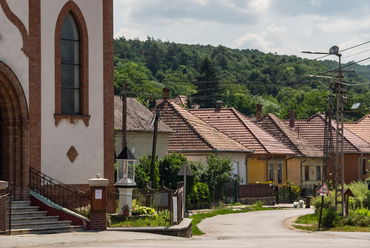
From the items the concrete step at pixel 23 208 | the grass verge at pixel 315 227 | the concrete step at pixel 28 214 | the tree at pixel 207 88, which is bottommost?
the grass verge at pixel 315 227

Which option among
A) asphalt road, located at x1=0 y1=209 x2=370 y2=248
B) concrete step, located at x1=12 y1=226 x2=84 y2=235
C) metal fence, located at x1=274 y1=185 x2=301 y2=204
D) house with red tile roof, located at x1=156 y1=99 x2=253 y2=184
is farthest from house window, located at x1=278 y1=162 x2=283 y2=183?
concrete step, located at x1=12 y1=226 x2=84 y2=235

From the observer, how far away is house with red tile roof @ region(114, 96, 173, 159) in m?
40.4

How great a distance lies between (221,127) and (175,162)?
18037 millimetres

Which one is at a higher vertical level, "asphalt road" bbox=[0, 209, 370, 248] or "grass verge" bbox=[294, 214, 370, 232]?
"asphalt road" bbox=[0, 209, 370, 248]

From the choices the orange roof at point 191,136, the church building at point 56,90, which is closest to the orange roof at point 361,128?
the orange roof at point 191,136

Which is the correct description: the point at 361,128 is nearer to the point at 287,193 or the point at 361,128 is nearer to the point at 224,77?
the point at 287,193

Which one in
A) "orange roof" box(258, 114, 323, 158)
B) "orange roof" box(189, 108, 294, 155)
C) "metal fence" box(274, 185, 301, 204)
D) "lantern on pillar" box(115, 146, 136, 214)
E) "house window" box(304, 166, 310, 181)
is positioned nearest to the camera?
"lantern on pillar" box(115, 146, 136, 214)

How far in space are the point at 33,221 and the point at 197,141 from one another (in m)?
26.9

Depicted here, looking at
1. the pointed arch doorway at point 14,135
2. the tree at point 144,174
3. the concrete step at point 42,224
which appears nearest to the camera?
the concrete step at point 42,224

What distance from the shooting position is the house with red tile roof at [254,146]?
4969 centimetres

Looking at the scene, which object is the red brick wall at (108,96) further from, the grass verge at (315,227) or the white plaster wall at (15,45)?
the grass verge at (315,227)

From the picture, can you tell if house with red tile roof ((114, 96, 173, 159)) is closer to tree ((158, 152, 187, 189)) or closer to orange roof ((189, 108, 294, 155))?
tree ((158, 152, 187, 189))

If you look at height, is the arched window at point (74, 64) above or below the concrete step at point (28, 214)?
above

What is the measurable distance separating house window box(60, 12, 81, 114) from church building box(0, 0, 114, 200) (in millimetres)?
37
